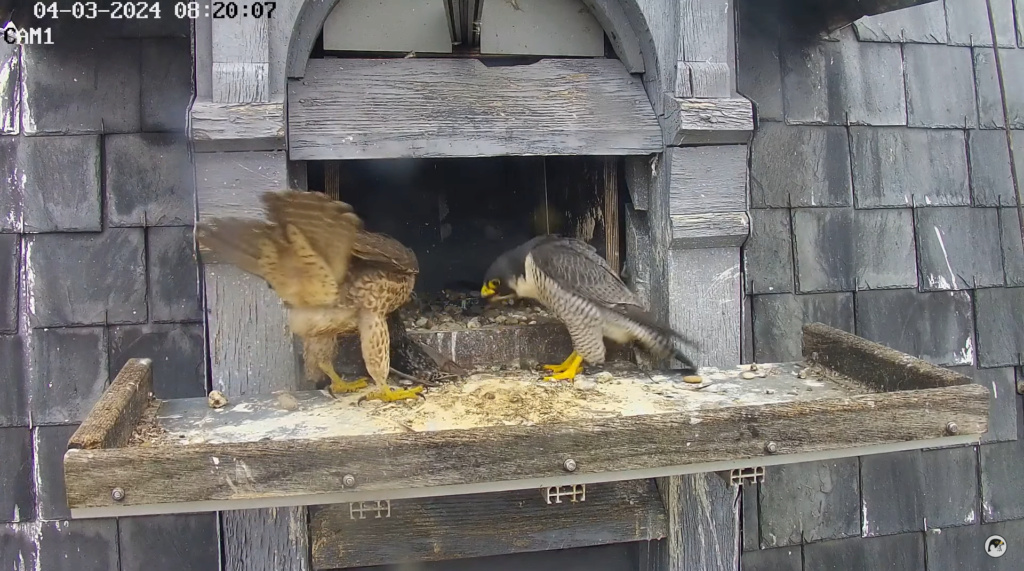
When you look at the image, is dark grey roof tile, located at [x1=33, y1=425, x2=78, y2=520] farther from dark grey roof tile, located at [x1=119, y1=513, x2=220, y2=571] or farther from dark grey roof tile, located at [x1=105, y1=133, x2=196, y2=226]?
dark grey roof tile, located at [x1=105, y1=133, x2=196, y2=226]

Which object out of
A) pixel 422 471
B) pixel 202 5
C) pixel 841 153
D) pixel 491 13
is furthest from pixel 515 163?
pixel 422 471

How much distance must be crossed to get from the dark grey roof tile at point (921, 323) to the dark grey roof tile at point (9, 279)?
2.95m

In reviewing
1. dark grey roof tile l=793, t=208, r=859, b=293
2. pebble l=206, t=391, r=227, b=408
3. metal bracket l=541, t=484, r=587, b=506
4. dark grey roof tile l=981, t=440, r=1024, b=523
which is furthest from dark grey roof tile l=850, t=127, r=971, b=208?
pebble l=206, t=391, r=227, b=408

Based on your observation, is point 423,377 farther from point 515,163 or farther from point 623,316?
point 515,163

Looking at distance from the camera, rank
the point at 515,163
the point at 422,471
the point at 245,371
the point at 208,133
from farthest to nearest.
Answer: the point at 515,163, the point at 245,371, the point at 208,133, the point at 422,471

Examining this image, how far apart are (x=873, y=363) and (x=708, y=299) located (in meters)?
0.46

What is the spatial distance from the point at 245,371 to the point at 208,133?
24.6 inches

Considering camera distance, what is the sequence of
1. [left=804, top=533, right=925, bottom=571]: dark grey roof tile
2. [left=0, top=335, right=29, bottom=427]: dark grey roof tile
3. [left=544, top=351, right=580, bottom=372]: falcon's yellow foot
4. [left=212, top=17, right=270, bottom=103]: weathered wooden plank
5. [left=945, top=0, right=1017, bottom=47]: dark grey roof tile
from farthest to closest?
[left=945, top=0, right=1017, bottom=47]: dark grey roof tile
[left=804, top=533, right=925, bottom=571]: dark grey roof tile
[left=0, top=335, right=29, bottom=427]: dark grey roof tile
[left=544, top=351, right=580, bottom=372]: falcon's yellow foot
[left=212, top=17, right=270, bottom=103]: weathered wooden plank

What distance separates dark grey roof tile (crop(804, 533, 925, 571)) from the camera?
2.67 meters

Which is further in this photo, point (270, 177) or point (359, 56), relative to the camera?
point (359, 56)

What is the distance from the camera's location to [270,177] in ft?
5.91

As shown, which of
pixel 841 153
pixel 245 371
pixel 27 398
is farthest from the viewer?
pixel 841 153

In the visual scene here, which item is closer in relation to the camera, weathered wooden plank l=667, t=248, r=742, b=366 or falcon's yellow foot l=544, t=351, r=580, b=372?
weathered wooden plank l=667, t=248, r=742, b=366

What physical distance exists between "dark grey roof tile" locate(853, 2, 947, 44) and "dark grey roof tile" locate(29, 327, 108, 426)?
2.96 meters
